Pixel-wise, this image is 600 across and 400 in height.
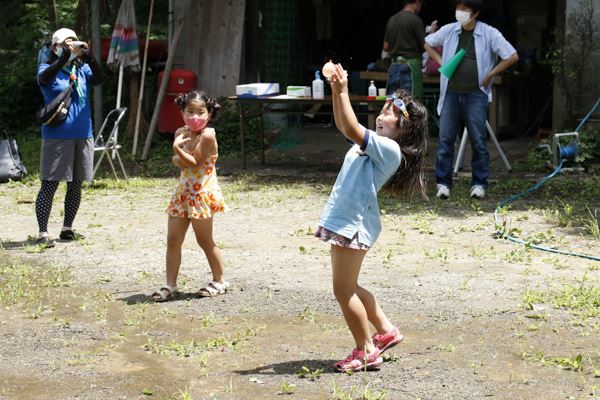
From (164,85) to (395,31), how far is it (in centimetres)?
336

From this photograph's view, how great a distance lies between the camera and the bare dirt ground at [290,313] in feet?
16.1

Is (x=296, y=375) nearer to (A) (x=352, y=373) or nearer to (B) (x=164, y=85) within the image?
(A) (x=352, y=373)

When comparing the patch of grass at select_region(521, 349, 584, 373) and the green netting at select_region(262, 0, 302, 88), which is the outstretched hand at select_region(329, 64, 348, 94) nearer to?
the patch of grass at select_region(521, 349, 584, 373)

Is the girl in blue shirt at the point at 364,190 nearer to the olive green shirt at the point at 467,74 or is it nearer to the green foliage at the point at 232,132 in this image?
the olive green shirt at the point at 467,74

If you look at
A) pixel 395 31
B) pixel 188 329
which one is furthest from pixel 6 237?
pixel 395 31

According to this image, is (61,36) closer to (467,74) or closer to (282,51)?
(467,74)

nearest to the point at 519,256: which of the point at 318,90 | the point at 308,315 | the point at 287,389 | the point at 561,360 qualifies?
the point at 308,315

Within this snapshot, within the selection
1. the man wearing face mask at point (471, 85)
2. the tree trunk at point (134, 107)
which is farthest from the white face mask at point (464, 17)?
the tree trunk at point (134, 107)

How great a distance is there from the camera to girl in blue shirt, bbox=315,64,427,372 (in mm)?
4828

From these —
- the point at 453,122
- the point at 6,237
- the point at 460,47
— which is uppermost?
the point at 460,47

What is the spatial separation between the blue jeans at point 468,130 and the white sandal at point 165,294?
4260 mm

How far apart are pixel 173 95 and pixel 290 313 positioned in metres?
8.45

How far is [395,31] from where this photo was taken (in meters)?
12.3

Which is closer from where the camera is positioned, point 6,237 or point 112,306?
point 112,306
